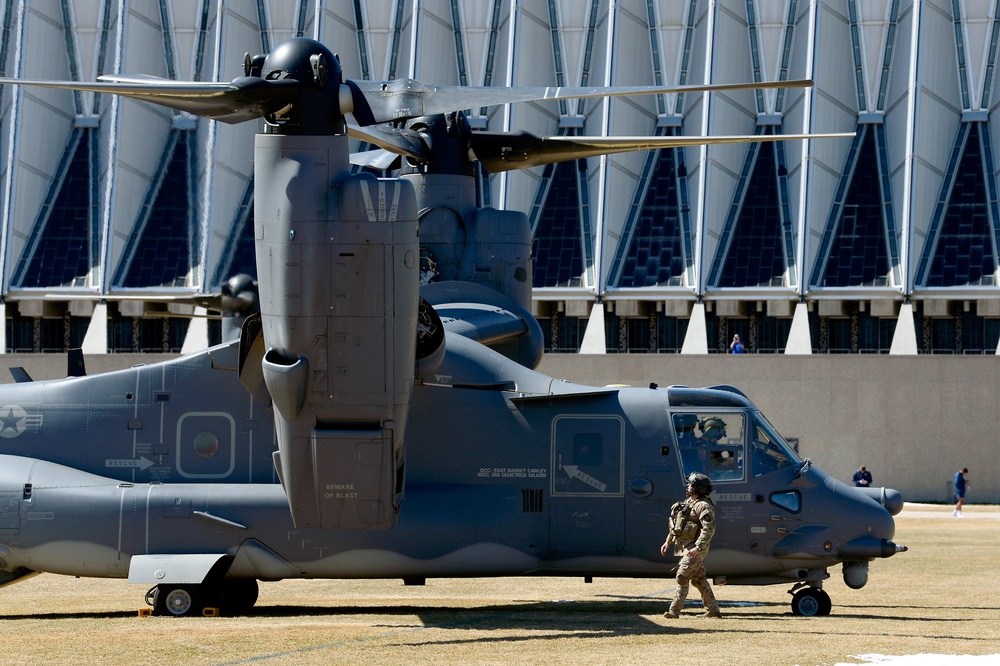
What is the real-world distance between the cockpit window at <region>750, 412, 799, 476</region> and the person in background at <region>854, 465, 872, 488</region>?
84.1ft

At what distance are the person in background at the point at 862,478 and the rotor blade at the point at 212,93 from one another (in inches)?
1265

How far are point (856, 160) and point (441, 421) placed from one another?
37892 mm

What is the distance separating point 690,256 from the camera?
5416 cm

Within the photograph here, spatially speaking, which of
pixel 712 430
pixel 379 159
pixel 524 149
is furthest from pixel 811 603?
pixel 379 159

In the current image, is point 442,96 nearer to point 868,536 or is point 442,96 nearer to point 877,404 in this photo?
point 868,536

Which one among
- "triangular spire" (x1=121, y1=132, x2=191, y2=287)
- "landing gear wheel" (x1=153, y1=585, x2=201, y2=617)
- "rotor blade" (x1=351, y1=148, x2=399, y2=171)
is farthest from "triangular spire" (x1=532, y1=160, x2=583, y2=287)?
"landing gear wheel" (x1=153, y1=585, x2=201, y2=617)

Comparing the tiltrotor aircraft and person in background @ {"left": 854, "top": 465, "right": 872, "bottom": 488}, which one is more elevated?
the tiltrotor aircraft

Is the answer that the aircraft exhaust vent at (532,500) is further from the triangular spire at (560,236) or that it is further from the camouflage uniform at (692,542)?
the triangular spire at (560,236)

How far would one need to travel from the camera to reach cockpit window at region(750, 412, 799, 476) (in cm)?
1978

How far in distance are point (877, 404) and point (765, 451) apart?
28922mm

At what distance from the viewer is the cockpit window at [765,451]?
19781mm

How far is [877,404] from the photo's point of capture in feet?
155

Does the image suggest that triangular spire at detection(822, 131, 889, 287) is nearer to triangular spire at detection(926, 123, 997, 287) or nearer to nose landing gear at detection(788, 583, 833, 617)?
triangular spire at detection(926, 123, 997, 287)

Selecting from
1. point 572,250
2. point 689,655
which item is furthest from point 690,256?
point 689,655
